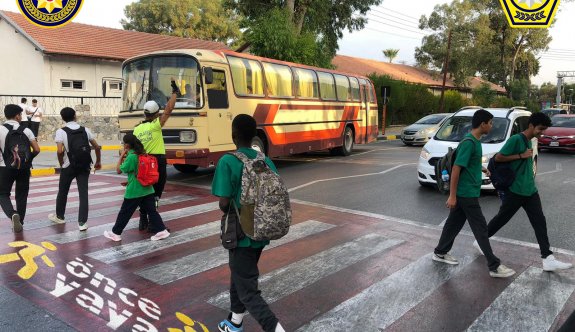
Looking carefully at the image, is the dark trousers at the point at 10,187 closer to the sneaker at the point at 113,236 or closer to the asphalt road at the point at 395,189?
the sneaker at the point at 113,236

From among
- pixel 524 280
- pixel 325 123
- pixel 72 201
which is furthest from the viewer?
pixel 325 123

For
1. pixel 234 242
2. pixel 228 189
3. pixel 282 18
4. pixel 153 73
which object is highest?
pixel 282 18

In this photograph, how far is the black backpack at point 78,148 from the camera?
21.8 ft

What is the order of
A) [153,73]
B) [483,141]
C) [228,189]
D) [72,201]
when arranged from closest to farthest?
[228,189], [72,201], [483,141], [153,73]

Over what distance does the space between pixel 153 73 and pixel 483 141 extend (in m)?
7.50

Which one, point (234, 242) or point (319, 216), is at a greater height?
point (234, 242)

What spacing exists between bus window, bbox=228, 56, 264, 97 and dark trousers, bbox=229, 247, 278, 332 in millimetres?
8839

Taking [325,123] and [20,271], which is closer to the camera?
[20,271]

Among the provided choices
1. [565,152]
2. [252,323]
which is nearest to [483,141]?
[252,323]

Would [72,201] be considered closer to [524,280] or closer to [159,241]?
[159,241]

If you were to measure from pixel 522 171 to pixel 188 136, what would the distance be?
7348 millimetres

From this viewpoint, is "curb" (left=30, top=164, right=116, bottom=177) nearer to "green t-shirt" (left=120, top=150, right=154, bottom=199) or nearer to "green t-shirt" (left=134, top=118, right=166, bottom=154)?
"green t-shirt" (left=134, top=118, right=166, bottom=154)

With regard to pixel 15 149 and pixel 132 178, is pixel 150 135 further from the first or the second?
pixel 15 149

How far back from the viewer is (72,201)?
905 centimetres
